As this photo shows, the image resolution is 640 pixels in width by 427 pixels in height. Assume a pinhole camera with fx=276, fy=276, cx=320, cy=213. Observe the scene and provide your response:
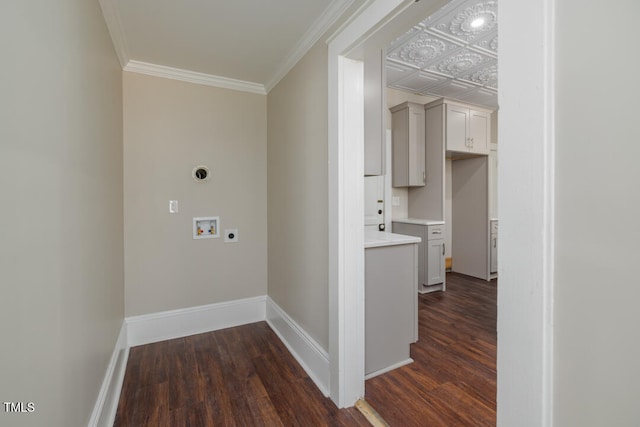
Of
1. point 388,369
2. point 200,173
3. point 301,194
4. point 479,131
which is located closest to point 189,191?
point 200,173

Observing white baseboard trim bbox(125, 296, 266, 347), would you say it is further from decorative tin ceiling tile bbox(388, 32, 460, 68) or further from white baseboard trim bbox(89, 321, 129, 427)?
decorative tin ceiling tile bbox(388, 32, 460, 68)

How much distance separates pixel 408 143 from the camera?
3855 mm

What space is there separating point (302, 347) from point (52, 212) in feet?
5.83

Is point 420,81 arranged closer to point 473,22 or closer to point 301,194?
point 473,22

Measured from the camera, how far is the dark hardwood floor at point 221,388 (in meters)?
1.62

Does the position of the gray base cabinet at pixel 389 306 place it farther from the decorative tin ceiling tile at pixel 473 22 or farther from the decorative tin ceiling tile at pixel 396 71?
the decorative tin ceiling tile at pixel 396 71

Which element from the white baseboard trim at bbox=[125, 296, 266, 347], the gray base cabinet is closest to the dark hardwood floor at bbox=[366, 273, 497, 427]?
the gray base cabinet

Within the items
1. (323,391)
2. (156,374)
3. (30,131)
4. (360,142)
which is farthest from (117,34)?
(323,391)

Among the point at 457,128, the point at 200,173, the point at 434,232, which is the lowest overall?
the point at 434,232

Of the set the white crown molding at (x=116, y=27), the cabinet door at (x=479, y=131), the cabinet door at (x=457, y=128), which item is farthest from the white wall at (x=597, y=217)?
the cabinet door at (x=479, y=131)

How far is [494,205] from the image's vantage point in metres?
4.24

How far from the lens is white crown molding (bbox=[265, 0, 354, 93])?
1.66 meters

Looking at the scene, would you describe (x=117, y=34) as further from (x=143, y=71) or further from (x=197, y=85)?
(x=197, y=85)

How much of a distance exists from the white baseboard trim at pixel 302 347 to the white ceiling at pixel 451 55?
2.82m
